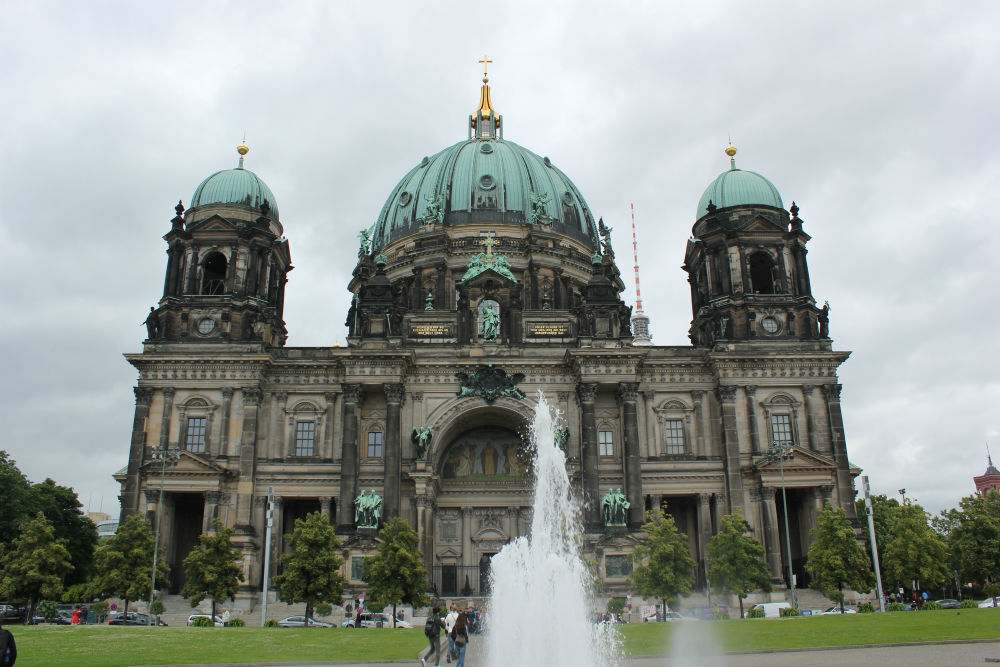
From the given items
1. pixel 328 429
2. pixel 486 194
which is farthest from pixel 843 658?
pixel 486 194

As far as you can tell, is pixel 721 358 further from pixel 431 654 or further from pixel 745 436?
pixel 431 654

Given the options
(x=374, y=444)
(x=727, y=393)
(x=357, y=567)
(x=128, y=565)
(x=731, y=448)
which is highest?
(x=727, y=393)

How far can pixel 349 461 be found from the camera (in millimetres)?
48188

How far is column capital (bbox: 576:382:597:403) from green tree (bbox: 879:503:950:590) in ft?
57.5

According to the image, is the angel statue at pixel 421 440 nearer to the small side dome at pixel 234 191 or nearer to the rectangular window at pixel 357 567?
the rectangular window at pixel 357 567

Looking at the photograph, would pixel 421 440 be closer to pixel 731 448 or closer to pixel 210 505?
pixel 210 505

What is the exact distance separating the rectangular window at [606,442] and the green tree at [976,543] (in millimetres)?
23142

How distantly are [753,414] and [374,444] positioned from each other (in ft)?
73.9

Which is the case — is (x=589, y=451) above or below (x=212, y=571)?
above

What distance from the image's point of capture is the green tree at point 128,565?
41094 millimetres

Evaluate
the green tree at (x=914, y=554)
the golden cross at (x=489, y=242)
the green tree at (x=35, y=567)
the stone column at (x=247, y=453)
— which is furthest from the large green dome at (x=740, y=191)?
the green tree at (x=35, y=567)

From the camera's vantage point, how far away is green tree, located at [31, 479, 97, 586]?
200 ft

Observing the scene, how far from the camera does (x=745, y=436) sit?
166 feet

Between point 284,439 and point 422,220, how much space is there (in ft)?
68.9
